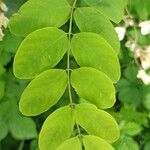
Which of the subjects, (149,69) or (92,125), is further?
(149,69)

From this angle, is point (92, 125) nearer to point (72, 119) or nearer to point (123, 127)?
point (72, 119)

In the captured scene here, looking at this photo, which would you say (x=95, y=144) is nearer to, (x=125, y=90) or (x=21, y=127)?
(x=21, y=127)

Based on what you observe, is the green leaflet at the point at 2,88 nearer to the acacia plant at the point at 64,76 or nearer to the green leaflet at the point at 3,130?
the green leaflet at the point at 3,130

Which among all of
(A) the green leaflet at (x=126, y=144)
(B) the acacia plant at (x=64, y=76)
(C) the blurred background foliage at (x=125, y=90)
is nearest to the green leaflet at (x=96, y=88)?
(B) the acacia plant at (x=64, y=76)

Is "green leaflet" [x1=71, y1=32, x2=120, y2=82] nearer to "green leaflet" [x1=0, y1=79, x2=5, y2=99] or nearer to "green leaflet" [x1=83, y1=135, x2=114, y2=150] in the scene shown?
"green leaflet" [x1=83, y1=135, x2=114, y2=150]

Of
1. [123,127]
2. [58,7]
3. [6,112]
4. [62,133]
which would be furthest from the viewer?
[123,127]

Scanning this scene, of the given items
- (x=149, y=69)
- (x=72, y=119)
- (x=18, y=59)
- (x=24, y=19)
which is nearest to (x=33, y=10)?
(x=24, y=19)

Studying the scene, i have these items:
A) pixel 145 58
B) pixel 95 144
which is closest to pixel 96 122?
pixel 95 144
